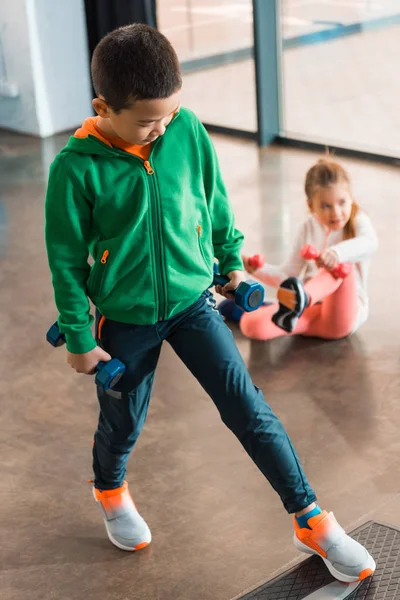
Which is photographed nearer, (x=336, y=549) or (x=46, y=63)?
(x=336, y=549)

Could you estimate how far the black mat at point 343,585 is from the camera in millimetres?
1850

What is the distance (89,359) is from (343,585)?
0.69m

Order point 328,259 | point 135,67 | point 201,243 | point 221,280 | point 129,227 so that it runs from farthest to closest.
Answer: point 328,259, point 221,280, point 201,243, point 129,227, point 135,67

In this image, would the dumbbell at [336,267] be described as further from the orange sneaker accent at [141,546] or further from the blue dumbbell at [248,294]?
the orange sneaker accent at [141,546]

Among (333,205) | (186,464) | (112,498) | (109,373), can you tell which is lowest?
(186,464)

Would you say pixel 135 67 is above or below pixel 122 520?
above

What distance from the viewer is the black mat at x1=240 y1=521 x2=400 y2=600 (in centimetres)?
185

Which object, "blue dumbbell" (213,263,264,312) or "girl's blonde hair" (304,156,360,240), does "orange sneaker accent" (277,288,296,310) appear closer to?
"girl's blonde hair" (304,156,360,240)

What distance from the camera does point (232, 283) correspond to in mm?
1916

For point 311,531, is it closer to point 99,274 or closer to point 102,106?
point 99,274

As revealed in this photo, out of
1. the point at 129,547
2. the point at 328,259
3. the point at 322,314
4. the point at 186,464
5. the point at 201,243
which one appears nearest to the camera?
the point at 201,243

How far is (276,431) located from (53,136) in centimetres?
418

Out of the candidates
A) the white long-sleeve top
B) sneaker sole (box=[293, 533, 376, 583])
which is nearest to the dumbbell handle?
sneaker sole (box=[293, 533, 376, 583])

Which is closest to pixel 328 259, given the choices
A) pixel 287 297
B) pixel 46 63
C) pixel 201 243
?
pixel 287 297
